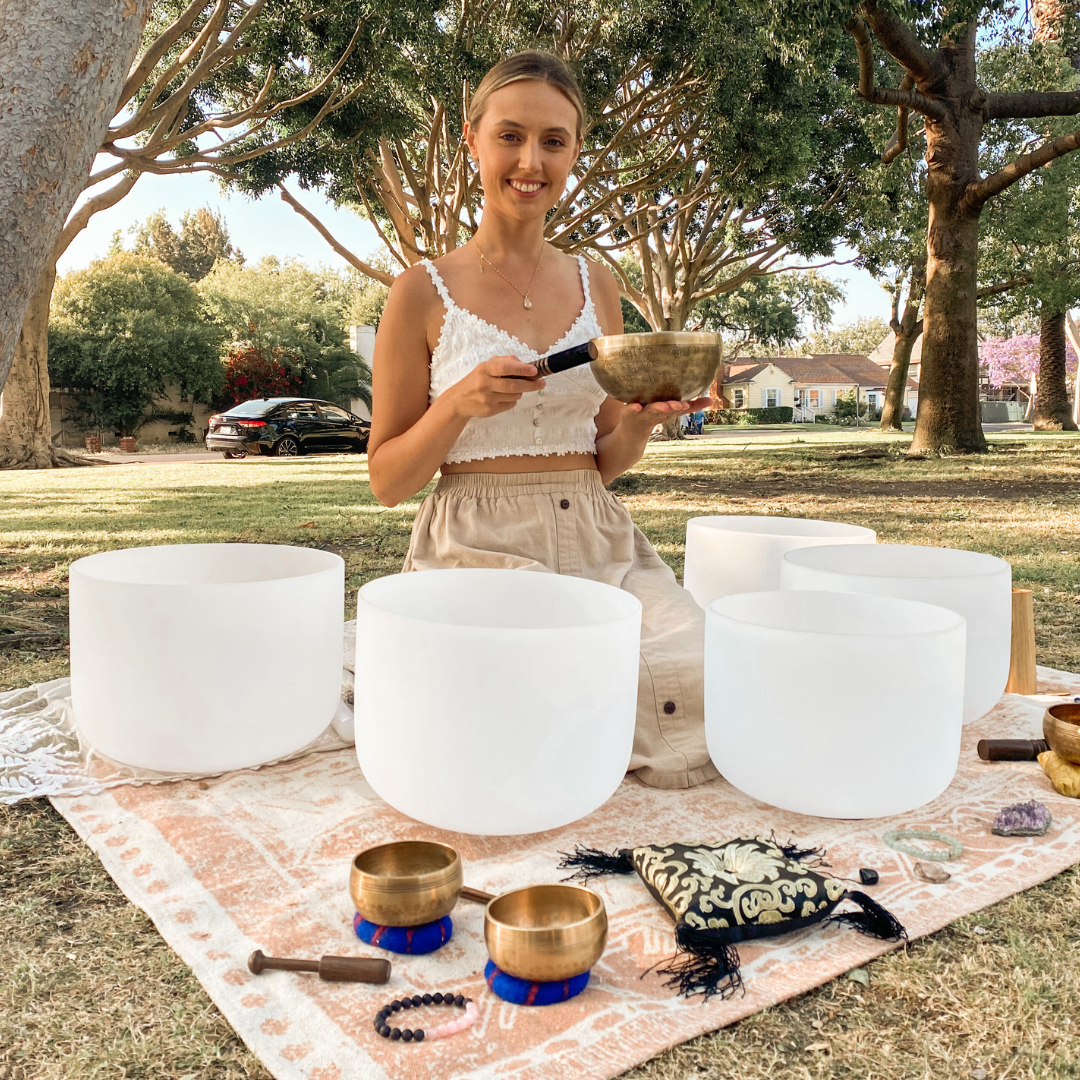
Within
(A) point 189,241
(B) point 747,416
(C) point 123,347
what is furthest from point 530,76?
(A) point 189,241

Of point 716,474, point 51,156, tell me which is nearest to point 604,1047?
point 51,156

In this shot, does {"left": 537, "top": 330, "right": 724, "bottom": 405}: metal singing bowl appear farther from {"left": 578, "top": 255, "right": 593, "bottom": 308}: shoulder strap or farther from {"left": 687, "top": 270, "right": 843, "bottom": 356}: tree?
{"left": 687, "top": 270, "right": 843, "bottom": 356}: tree

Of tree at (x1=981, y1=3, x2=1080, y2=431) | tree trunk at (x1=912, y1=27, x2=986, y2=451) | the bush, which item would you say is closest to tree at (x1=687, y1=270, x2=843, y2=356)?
the bush

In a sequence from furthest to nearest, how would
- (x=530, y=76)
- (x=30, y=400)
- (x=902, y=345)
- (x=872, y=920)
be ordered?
(x=902, y=345)
(x=30, y=400)
(x=530, y=76)
(x=872, y=920)

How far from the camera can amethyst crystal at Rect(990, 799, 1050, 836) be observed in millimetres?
1964

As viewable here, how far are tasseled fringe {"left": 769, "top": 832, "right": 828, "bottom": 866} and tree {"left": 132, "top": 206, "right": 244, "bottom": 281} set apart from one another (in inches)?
2084

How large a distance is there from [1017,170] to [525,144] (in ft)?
32.8

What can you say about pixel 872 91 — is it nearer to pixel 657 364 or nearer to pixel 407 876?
pixel 657 364

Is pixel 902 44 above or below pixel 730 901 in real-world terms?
above

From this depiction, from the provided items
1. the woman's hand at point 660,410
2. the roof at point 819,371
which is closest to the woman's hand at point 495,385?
the woman's hand at point 660,410

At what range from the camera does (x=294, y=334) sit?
27000mm

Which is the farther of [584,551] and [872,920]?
[584,551]

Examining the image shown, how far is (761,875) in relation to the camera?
165cm

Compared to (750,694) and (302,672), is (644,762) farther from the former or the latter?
(302,672)
